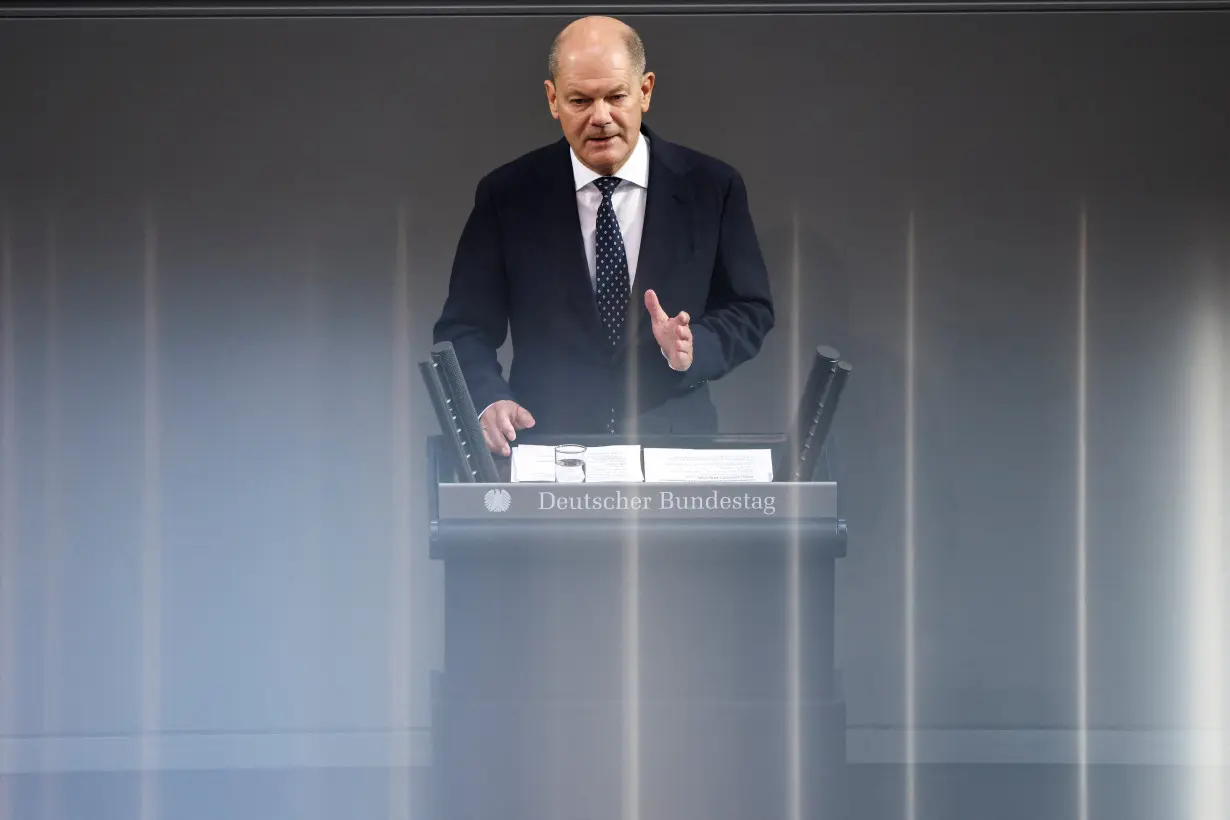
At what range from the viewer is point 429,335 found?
338cm

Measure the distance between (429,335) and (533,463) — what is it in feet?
5.49

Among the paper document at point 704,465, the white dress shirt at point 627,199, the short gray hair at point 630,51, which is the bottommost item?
the paper document at point 704,465

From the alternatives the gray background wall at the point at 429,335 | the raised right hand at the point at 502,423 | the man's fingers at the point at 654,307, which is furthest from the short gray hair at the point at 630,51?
the gray background wall at the point at 429,335

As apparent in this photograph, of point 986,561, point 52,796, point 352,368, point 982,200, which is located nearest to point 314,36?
point 352,368

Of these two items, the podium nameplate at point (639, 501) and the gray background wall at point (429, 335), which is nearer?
the podium nameplate at point (639, 501)

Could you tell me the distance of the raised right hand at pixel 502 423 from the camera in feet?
6.21

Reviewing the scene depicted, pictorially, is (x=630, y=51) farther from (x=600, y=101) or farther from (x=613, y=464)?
(x=613, y=464)

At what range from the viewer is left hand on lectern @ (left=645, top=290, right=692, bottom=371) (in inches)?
75.3

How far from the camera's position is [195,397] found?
133 inches

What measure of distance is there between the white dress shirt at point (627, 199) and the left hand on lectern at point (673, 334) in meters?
0.45

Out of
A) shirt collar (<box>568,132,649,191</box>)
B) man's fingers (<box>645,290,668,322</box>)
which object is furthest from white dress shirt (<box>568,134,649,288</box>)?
man's fingers (<box>645,290,668,322</box>)

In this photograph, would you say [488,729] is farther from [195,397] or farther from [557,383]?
[195,397]

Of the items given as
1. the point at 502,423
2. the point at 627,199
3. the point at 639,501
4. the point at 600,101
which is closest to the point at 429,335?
the point at 627,199

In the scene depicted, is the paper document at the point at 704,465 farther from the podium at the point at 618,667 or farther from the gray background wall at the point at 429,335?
the gray background wall at the point at 429,335
